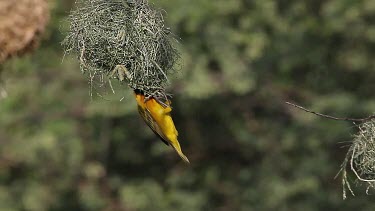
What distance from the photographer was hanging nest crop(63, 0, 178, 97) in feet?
8.39

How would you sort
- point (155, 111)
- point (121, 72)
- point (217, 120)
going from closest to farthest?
point (121, 72)
point (155, 111)
point (217, 120)

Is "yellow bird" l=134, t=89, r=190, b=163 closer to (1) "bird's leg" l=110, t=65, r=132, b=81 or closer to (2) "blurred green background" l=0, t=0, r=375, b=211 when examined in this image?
(1) "bird's leg" l=110, t=65, r=132, b=81

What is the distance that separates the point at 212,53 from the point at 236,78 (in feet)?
1.19

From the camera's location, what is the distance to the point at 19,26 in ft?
12.3

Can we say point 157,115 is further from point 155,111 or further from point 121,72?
point 121,72

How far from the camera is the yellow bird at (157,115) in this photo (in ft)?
8.82

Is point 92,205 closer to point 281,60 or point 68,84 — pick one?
point 68,84

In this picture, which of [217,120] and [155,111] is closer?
[155,111]

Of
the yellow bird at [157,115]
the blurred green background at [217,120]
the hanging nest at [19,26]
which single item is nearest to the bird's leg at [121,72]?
the yellow bird at [157,115]

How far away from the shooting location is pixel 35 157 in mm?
6180

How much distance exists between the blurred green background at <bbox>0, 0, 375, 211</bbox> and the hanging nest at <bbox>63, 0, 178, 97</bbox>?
10.7 ft

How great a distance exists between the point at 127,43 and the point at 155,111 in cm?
27

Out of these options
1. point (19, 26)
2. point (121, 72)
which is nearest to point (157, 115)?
point (121, 72)

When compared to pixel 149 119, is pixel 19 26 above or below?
below
